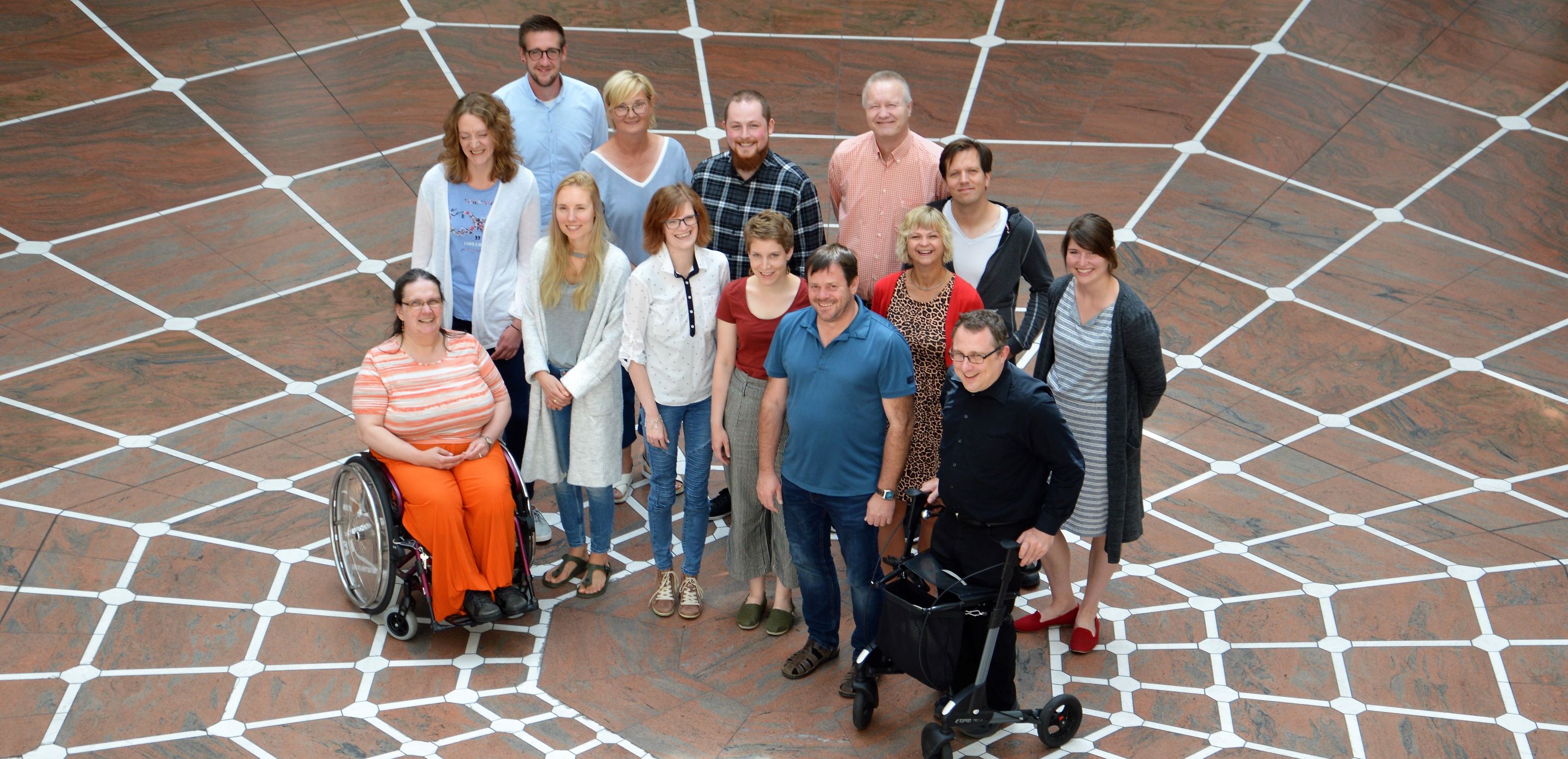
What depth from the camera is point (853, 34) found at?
27.0ft

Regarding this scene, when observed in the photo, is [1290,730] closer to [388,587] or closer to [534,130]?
[388,587]

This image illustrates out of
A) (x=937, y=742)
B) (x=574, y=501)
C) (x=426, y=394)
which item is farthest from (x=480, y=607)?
(x=937, y=742)

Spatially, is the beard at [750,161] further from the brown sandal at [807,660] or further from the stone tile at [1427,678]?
the stone tile at [1427,678]

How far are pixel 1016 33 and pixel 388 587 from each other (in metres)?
5.49

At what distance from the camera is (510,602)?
452cm

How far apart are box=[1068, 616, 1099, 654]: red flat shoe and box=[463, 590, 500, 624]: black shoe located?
75.7 inches

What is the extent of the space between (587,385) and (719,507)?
1.05 meters

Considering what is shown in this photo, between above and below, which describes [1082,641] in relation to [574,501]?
below

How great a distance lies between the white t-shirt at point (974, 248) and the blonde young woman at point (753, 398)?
0.53 metres

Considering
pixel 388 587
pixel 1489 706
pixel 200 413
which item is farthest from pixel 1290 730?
pixel 200 413

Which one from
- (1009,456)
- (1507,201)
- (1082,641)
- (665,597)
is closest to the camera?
(1009,456)

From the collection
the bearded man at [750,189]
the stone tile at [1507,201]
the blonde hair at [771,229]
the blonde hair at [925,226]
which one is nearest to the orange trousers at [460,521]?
the bearded man at [750,189]

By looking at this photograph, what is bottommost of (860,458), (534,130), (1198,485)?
(1198,485)

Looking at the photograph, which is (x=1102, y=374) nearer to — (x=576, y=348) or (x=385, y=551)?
(x=576, y=348)
